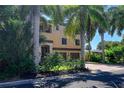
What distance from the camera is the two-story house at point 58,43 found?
3884cm

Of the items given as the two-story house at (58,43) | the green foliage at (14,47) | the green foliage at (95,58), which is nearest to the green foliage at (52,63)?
the green foliage at (14,47)

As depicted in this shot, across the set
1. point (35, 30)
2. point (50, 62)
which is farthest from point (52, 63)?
point (35, 30)

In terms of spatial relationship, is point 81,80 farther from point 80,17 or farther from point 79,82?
point 80,17

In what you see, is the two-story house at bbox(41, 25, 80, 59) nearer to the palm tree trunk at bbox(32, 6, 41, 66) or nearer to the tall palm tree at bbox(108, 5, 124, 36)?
the tall palm tree at bbox(108, 5, 124, 36)

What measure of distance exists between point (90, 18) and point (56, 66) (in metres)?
8.03

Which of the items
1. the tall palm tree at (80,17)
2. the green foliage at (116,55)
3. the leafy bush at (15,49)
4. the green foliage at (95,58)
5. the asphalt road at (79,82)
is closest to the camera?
the asphalt road at (79,82)

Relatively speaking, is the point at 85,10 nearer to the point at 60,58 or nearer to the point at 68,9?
the point at 68,9

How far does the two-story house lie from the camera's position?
38844 mm

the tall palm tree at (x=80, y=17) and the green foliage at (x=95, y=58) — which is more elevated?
the tall palm tree at (x=80, y=17)

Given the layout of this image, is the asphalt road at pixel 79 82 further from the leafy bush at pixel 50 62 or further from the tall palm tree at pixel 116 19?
the tall palm tree at pixel 116 19

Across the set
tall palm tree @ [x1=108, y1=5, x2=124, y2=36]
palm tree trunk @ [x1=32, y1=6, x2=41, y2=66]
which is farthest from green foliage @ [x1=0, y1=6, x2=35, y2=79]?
tall palm tree @ [x1=108, y1=5, x2=124, y2=36]

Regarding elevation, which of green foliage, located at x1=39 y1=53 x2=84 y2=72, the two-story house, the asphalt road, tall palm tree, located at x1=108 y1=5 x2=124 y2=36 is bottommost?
the asphalt road

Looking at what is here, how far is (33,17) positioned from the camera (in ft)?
80.1
